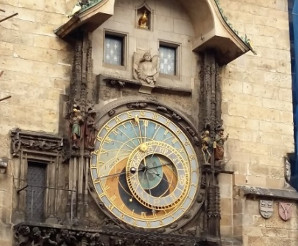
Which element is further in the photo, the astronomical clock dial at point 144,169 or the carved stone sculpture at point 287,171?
the carved stone sculpture at point 287,171

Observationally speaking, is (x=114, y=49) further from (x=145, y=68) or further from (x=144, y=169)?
(x=144, y=169)

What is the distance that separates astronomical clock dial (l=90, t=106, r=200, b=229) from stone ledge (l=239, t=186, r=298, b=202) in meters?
0.82

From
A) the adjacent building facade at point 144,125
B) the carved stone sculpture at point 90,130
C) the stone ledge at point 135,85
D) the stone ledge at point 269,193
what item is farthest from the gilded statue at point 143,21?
the stone ledge at point 269,193

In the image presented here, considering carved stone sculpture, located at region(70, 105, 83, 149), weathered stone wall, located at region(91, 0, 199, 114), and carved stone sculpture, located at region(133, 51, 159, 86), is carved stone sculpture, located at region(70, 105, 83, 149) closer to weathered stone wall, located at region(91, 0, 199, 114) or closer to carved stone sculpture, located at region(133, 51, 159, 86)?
weathered stone wall, located at region(91, 0, 199, 114)

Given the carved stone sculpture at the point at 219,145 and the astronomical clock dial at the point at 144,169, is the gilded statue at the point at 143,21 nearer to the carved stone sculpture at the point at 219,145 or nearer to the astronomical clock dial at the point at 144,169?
the astronomical clock dial at the point at 144,169

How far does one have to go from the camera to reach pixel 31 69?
50.9ft

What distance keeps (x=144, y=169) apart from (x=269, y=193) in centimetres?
204

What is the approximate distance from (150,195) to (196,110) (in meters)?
1.59

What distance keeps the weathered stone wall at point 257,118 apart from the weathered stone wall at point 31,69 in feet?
8.75

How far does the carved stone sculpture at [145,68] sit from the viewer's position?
53.1ft

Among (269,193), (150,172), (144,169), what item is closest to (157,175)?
(150,172)

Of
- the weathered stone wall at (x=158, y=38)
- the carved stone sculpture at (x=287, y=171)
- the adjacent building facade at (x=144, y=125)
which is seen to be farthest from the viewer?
the carved stone sculpture at (x=287, y=171)

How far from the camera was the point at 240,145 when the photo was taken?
1680 cm

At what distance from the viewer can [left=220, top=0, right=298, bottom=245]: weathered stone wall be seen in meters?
16.5
